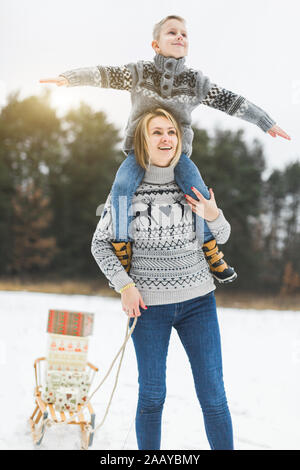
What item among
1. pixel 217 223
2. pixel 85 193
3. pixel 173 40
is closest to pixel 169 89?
pixel 173 40

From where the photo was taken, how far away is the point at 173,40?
138cm

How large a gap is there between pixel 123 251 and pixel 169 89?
568 mm

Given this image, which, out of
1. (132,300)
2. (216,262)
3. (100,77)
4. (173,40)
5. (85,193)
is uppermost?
(85,193)

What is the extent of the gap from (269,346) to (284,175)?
540 cm

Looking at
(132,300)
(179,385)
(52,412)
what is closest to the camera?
(132,300)

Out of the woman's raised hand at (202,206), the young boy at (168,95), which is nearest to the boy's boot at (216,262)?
the young boy at (168,95)

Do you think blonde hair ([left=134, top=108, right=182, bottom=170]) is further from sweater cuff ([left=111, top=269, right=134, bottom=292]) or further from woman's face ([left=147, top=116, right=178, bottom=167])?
sweater cuff ([left=111, top=269, right=134, bottom=292])

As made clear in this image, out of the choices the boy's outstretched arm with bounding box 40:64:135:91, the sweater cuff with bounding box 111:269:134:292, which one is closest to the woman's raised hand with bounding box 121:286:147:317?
the sweater cuff with bounding box 111:269:134:292

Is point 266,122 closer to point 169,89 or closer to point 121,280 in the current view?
point 169,89

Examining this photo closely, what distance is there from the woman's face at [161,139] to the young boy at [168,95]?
0.06 metres

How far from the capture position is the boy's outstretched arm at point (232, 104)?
1.42 metres

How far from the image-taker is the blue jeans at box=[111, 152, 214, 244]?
53.1 inches

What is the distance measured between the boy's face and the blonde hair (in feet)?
0.66

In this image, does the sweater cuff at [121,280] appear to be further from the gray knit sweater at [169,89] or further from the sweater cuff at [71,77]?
the sweater cuff at [71,77]
